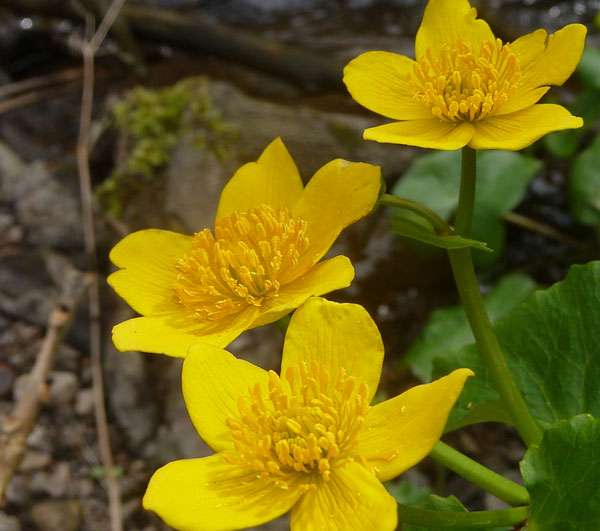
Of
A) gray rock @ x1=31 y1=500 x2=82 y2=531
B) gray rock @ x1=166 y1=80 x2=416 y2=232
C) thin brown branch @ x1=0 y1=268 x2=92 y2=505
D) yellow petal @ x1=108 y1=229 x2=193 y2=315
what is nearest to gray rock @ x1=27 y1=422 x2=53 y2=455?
gray rock @ x1=31 y1=500 x2=82 y2=531

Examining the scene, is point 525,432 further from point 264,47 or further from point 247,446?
point 264,47

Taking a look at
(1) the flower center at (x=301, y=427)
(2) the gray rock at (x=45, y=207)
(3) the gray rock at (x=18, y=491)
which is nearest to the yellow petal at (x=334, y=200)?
(1) the flower center at (x=301, y=427)

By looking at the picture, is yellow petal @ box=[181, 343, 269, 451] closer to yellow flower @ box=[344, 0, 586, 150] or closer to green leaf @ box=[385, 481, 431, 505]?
yellow flower @ box=[344, 0, 586, 150]

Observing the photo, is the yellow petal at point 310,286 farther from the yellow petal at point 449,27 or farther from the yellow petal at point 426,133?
the yellow petal at point 449,27

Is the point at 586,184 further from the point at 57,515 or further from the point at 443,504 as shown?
the point at 57,515

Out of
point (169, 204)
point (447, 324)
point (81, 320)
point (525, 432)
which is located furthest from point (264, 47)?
point (525, 432)

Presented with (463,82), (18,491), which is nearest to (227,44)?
(18,491)
